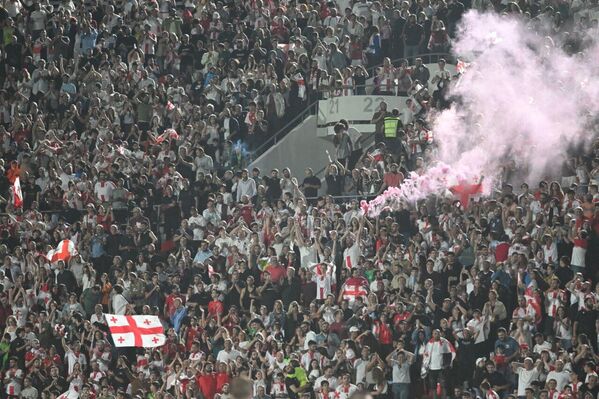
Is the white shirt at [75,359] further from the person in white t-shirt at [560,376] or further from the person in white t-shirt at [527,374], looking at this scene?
the person in white t-shirt at [560,376]

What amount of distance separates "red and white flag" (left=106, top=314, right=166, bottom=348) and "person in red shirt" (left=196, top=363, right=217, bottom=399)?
5.50ft

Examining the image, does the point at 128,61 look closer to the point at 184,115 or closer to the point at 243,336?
the point at 184,115

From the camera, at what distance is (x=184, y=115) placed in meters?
30.1

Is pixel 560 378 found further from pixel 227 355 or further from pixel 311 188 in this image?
pixel 311 188

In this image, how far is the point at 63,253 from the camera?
89.3 ft

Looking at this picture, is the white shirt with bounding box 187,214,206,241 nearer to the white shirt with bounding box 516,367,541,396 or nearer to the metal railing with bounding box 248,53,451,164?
the metal railing with bounding box 248,53,451,164

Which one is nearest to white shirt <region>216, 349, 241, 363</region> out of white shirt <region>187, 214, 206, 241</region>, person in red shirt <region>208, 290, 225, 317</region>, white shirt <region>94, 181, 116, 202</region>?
person in red shirt <region>208, 290, 225, 317</region>

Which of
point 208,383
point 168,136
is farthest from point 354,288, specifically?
point 168,136

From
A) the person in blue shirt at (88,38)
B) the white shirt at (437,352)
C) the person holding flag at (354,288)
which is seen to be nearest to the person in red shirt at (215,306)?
the person holding flag at (354,288)

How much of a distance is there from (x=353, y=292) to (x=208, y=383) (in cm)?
264

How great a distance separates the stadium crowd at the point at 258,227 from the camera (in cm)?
2177

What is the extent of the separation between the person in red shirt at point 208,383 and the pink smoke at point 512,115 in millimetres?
3998

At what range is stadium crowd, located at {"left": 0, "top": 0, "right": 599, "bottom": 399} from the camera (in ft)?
71.4

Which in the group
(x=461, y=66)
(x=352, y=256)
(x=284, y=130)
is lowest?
(x=352, y=256)
